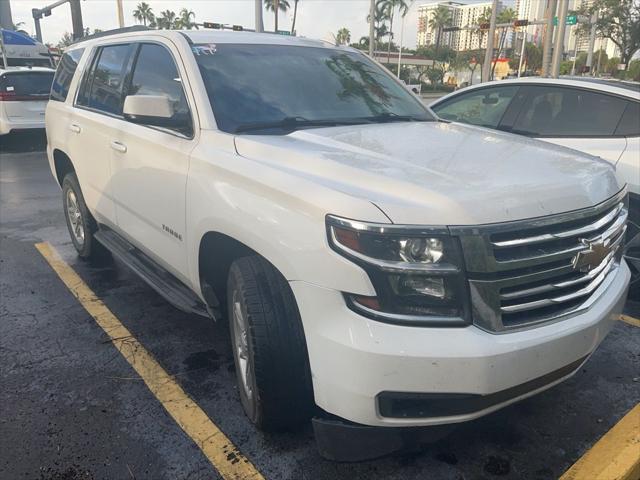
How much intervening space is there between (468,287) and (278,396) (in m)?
0.98

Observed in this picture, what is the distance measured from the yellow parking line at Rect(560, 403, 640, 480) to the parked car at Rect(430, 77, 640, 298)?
1.63 meters

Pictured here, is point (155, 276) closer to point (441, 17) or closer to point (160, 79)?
point (160, 79)

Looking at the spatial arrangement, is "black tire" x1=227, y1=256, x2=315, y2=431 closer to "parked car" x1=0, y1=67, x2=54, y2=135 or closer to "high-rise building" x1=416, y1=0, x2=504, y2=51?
"parked car" x1=0, y1=67, x2=54, y2=135

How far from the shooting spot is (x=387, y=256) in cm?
203

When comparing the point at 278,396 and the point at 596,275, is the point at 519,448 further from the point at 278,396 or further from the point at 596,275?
the point at 278,396

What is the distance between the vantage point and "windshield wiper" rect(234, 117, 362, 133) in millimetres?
3039

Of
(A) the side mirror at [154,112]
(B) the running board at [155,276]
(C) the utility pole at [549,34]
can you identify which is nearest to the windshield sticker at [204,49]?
(A) the side mirror at [154,112]

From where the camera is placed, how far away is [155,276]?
3707 mm

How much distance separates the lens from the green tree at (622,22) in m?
39.0

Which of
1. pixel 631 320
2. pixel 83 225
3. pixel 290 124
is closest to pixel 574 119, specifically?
pixel 631 320

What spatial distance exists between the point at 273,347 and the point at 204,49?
75.7 inches

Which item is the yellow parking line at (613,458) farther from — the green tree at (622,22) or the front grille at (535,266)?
the green tree at (622,22)

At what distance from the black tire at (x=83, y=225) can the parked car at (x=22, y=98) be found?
7.45 metres

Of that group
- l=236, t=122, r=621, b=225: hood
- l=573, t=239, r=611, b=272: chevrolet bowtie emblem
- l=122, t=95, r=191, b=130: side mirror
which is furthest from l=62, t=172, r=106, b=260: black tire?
l=573, t=239, r=611, b=272: chevrolet bowtie emblem
